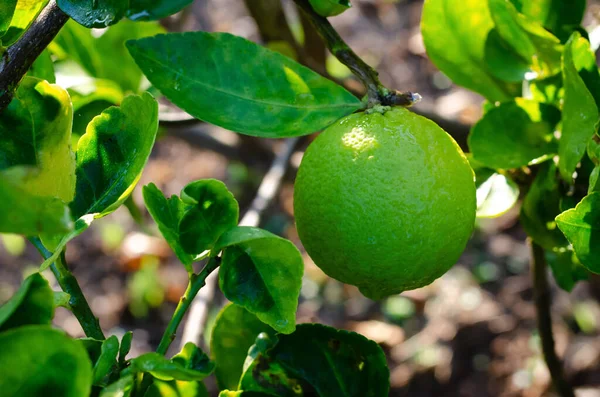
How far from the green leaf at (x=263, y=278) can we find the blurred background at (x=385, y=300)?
2.20 ft

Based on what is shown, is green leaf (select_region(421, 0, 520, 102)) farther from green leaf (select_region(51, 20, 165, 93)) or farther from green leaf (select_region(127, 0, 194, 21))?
green leaf (select_region(51, 20, 165, 93))

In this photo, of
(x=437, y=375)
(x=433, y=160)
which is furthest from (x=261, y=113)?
(x=437, y=375)

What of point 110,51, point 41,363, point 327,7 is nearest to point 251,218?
point 110,51

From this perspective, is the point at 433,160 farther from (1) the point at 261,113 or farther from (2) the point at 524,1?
(2) the point at 524,1

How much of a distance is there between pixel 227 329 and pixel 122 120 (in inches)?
10.9

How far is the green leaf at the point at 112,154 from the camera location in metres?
0.64

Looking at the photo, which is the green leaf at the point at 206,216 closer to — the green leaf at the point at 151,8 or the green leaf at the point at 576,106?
the green leaf at the point at 151,8

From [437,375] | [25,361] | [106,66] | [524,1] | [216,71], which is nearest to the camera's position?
[25,361]

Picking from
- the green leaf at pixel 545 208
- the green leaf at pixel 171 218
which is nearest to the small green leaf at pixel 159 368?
the green leaf at pixel 171 218

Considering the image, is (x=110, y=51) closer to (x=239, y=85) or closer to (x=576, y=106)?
(x=239, y=85)

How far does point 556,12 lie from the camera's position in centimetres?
87

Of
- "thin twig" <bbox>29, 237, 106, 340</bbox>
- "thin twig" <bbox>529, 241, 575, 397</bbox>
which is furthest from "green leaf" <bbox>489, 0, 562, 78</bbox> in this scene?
"thin twig" <bbox>29, 237, 106, 340</bbox>

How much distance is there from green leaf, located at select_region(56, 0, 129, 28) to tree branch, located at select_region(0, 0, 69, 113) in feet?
0.05

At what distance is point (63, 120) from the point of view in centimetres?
64
